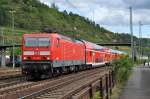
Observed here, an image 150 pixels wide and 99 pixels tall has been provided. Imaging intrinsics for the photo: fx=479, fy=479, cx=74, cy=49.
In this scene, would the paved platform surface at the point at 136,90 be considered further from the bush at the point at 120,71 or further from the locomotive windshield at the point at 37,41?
the locomotive windshield at the point at 37,41

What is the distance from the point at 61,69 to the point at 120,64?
6.23m

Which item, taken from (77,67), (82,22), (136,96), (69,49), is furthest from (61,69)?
(82,22)

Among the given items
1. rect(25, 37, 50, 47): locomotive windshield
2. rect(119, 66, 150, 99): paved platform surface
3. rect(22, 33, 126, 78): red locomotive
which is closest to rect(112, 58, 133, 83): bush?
rect(119, 66, 150, 99): paved platform surface

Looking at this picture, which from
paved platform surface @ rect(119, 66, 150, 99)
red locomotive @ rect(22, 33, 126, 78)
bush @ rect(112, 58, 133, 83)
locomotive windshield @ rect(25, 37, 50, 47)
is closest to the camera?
paved platform surface @ rect(119, 66, 150, 99)

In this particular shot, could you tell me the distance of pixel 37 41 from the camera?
35375 mm

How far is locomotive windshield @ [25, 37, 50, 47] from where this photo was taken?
35.2 meters

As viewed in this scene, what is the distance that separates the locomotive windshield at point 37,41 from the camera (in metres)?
35.2

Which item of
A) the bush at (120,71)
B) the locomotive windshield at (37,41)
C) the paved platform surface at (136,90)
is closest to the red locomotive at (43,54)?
the locomotive windshield at (37,41)

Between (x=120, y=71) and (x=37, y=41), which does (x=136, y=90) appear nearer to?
(x=120, y=71)

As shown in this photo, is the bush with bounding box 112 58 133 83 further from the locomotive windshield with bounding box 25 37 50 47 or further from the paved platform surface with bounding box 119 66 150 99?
the locomotive windshield with bounding box 25 37 50 47

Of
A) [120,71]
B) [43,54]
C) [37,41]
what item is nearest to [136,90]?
[120,71]

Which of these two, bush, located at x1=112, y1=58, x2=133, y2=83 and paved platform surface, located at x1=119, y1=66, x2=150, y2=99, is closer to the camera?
paved platform surface, located at x1=119, y1=66, x2=150, y2=99

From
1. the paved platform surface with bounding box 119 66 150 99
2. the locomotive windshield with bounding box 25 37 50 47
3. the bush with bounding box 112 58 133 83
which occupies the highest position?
the locomotive windshield with bounding box 25 37 50 47

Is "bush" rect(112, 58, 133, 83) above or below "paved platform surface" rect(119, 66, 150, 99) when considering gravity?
above
